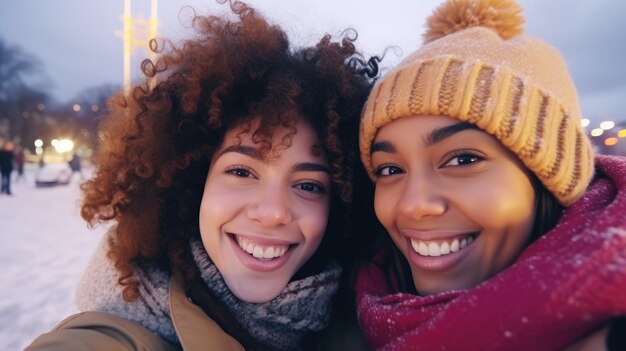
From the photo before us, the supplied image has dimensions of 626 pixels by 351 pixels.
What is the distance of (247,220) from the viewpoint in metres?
1.78

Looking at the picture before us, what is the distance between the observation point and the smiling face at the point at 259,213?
1.77 m

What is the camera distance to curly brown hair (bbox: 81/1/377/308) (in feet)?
6.18

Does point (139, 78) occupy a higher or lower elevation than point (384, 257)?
higher

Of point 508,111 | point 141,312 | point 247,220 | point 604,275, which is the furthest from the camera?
point 247,220

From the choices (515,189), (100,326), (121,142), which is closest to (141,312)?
(100,326)

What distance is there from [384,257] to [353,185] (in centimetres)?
39

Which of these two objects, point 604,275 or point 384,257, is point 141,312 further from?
point 604,275

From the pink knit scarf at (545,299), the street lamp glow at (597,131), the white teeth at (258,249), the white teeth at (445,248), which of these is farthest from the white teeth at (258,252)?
the street lamp glow at (597,131)

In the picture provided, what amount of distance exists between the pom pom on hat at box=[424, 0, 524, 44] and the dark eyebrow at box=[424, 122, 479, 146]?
58cm

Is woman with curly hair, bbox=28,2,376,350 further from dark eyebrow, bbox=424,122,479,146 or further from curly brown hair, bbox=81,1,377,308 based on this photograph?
dark eyebrow, bbox=424,122,479,146

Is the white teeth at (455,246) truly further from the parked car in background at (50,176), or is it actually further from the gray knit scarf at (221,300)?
the parked car in background at (50,176)

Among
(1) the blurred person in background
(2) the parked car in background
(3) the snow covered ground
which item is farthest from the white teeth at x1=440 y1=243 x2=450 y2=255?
(2) the parked car in background

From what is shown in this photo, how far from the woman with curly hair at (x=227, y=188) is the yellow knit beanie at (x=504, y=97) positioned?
0.32 m

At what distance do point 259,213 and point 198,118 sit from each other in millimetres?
569
